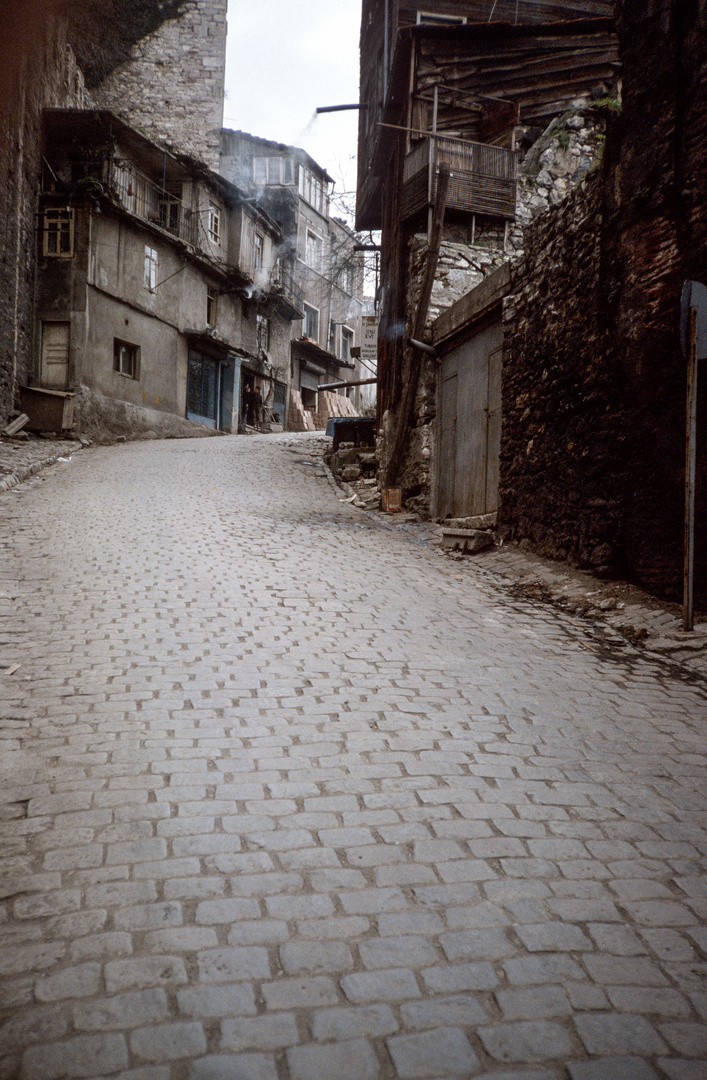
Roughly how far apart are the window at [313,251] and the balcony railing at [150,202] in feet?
42.3

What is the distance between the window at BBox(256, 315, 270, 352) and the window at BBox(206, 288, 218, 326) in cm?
395

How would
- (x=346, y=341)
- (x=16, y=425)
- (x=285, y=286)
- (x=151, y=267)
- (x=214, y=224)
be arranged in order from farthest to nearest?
(x=346, y=341) → (x=285, y=286) → (x=214, y=224) → (x=151, y=267) → (x=16, y=425)

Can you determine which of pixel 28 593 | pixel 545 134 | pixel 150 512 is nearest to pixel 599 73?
pixel 545 134

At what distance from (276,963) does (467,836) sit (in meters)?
0.94

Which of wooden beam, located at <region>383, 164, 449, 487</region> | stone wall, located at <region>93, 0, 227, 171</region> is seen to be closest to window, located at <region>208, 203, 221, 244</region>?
stone wall, located at <region>93, 0, 227, 171</region>

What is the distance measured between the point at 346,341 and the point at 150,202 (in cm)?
Answer: 2092

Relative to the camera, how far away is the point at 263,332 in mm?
32844

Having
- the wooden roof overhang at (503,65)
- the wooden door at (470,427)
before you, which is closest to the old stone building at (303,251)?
the wooden roof overhang at (503,65)

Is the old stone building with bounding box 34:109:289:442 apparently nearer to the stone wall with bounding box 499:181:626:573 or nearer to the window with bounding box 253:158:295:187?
the window with bounding box 253:158:295:187

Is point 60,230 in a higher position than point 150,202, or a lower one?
lower

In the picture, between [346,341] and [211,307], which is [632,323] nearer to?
[211,307]

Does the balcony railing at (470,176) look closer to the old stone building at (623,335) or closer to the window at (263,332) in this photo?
the old stone building at (623,335)

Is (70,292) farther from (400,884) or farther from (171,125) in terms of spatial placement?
(400,884)

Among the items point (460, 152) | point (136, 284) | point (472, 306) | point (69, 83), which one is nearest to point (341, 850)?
point (472, 306)
